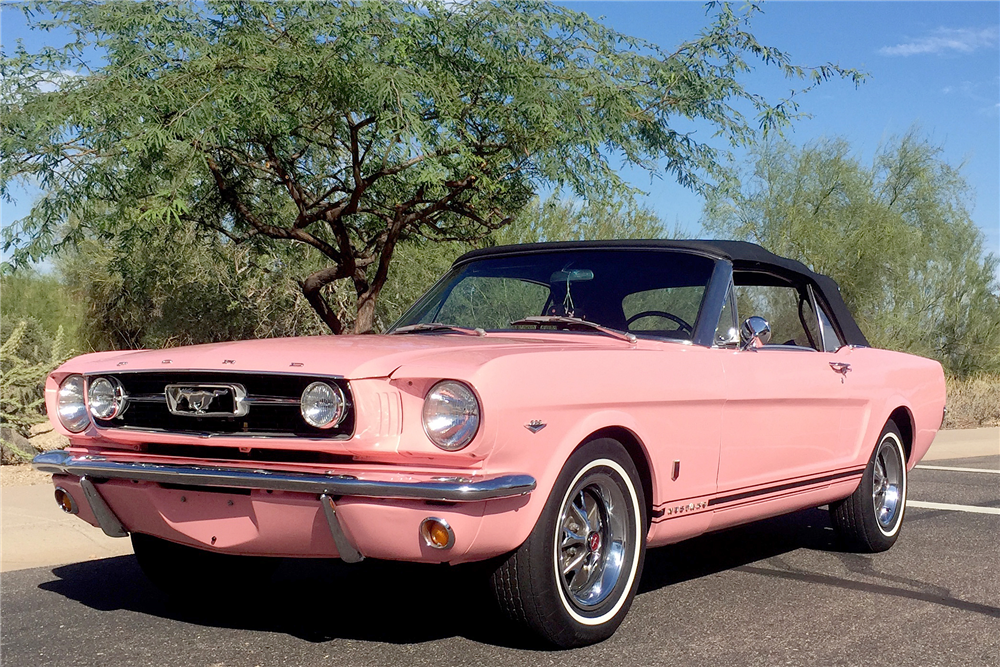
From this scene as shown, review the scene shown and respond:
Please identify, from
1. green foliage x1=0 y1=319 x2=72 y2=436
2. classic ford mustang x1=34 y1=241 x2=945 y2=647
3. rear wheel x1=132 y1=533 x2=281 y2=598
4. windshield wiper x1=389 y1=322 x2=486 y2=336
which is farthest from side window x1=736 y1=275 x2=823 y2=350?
green foliage x1=0 y1=319 x2=72 y2=436

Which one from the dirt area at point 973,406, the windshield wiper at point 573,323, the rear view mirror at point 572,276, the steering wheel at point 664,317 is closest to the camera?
the windshield wiper at point 573,323

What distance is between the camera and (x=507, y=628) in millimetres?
4254

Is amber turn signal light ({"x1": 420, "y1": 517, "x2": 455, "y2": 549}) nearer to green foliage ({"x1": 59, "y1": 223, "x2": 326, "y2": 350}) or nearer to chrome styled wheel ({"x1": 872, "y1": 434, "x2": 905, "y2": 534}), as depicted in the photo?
chrome styled wheel ({"x1": 872, "y1": 434, "x2": 905, "y2": 534})

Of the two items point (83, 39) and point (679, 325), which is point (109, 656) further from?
point (83, 39)

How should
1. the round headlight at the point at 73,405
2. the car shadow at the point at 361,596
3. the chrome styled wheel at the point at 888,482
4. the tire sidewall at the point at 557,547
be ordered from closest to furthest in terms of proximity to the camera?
the tire sidewall at the point at 557,547, the car shadow at the point at 361,596, the round headlight at the point at 73,405, the chrome styled wheel at the point at 888,482

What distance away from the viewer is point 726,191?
12656mm

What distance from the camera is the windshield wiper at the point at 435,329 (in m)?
5.29

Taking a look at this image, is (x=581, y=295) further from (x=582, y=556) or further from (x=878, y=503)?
(x=878, y=503)

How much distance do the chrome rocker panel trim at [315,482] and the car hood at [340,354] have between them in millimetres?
368

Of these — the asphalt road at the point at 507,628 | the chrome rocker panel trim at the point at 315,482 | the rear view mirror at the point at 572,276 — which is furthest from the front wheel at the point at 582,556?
the rear view mirror at the point at 572,276

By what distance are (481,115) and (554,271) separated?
565cm

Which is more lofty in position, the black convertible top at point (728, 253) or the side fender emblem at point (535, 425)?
the black convertible top at point (728, 253)

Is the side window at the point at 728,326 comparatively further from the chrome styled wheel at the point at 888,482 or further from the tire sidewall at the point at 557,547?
the chrome styled wheel at the point at 888,482

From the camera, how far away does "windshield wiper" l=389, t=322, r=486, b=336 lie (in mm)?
5293
